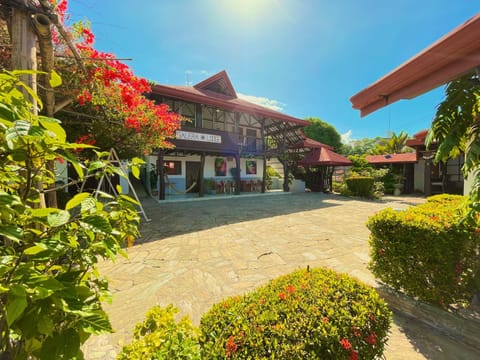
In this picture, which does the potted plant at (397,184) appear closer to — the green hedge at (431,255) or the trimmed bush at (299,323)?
the green hedge at (431,255)

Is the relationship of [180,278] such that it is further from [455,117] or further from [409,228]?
[455,117]

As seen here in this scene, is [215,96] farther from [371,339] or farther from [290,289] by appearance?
[371,339]

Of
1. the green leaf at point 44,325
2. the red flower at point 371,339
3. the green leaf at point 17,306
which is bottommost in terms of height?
the red flower at point 371,339

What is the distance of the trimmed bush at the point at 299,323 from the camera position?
1.01 metres

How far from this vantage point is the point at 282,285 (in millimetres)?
1493

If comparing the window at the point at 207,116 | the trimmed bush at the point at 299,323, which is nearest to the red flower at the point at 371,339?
the trimmed bush at the point at 299,323

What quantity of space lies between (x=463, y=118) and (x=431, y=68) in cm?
52

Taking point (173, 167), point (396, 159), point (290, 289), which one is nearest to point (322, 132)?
point (396, 159)

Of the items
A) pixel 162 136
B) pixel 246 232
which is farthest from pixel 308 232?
pixel 162 136

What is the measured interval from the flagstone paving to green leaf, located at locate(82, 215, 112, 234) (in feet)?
2.66

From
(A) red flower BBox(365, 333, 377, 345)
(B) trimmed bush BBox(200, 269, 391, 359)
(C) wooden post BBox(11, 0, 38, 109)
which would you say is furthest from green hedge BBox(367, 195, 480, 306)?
(C) wooden post BBox(11, 0, 38, 109)

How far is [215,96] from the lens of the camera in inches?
A: 510

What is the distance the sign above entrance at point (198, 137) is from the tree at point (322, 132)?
19.9 m

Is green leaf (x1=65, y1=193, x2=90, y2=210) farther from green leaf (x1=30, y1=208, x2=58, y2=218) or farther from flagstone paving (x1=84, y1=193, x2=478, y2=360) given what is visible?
flagstone paving (x1=84, y1=193, x2=478, y2=360)
